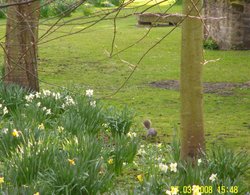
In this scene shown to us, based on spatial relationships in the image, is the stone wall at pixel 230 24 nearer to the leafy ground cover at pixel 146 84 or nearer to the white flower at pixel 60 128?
the leafy ground cover at pixel 146 84

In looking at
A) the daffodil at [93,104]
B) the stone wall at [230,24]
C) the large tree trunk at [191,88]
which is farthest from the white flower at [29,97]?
the stone wall at [230,24]

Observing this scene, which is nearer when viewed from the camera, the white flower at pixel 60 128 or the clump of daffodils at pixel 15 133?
the clump of daffodils at pixel 15 133

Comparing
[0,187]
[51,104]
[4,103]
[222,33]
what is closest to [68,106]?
[51,104]

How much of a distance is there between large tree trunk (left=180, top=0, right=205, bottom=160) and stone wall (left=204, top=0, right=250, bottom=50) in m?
12.0

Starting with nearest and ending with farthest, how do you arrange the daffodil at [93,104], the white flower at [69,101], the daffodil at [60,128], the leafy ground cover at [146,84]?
1. the leafy ground cover at [146,84]
2. the daffodil at [60,128]
3. the daffodil at [93,104]
4. the white flower at [69,101]

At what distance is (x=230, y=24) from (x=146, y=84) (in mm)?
5287

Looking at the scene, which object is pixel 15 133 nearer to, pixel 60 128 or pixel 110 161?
pixel 110 161

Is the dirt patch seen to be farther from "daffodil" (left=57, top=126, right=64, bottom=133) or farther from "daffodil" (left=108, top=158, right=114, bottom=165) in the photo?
"daffodil" (left=108, top=158, right=114, bottom=165)

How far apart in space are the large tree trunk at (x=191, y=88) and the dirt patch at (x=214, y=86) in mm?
6936

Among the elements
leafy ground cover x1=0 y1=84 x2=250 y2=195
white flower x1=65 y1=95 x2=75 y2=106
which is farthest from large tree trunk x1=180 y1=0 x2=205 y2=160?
white flower x1=65 y1=95 x2=75 y2=106

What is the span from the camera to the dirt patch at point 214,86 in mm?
14297

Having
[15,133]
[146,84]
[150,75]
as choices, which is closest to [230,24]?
[150,75]

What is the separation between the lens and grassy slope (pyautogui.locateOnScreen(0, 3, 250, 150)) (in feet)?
36.1

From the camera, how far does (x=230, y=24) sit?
775 inches
